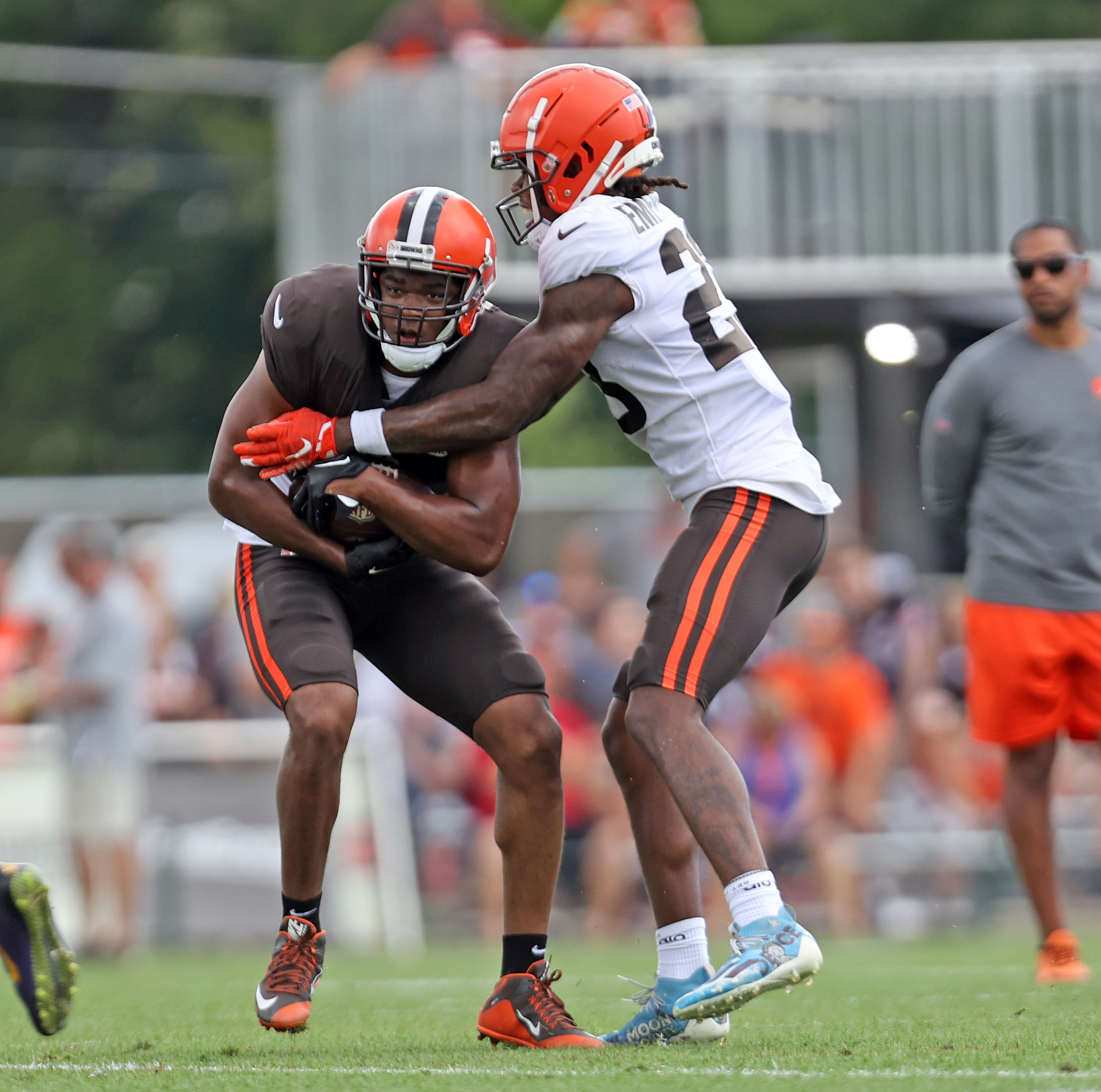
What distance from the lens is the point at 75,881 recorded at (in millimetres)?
10711

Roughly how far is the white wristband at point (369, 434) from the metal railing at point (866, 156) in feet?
28.3

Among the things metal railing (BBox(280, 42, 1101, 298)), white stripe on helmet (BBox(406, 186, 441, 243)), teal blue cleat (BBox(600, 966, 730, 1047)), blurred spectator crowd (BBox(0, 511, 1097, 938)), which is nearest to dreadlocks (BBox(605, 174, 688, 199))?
white stripe on helmet (BBox(406, 186, 441, 243))

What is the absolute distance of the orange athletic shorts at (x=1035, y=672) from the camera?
6.61m

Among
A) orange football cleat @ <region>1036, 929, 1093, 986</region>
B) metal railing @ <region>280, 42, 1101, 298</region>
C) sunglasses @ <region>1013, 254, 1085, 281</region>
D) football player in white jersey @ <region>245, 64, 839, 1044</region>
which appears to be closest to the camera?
football player in white jersey @ <region>245, 64, 839, 1044</region>

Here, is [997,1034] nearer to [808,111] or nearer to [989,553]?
[989,553]

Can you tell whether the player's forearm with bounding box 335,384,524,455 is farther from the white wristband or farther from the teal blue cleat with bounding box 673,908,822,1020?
the teal blue cleat with bounding box 673,908,822,1020

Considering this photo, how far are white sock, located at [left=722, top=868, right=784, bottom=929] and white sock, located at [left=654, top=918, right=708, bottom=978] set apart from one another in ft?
1.44

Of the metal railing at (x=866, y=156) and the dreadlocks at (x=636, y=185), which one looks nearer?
the dreadlocks at (x=636, y=185)

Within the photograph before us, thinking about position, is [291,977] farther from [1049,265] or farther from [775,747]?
[775,747]

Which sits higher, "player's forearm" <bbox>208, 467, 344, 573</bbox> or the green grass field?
"player's forearm" <bbox>208, 467, 344, 573</bbox>

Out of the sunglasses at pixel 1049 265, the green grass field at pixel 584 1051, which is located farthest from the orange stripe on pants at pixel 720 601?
the sunglasses at pixel 1049 265

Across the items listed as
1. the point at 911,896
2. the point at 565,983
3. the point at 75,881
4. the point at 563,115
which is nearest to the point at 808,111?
the point at 911,896

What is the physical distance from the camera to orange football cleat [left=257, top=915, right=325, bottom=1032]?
15.8 feet

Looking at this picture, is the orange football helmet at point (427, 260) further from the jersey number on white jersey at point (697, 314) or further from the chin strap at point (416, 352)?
the jersey number on white jersey at point (697, 314)
